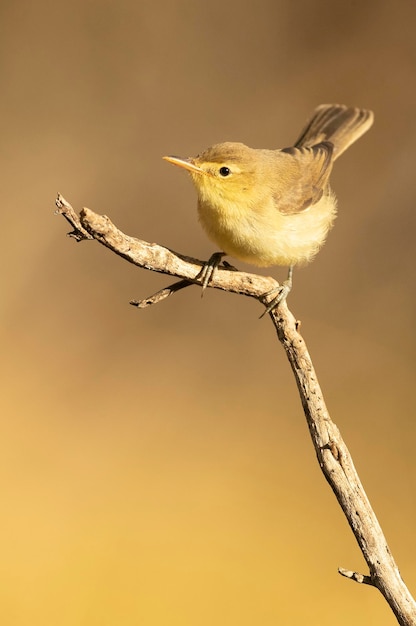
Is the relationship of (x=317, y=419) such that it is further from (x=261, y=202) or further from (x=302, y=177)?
(x=302, y=177)

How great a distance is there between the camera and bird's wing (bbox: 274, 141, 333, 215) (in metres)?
1.78

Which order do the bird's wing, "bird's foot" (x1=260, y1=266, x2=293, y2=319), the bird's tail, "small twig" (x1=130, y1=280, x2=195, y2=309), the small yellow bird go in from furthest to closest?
the bird's tail < the bird's wing < the small yellow bird < "bird's foot" (x1=260, y1=266, x2=293, y2=319) < "small twig" (x1=130, y1=280, x2=195, y2=309)

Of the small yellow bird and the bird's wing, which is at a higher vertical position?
the bird's wing

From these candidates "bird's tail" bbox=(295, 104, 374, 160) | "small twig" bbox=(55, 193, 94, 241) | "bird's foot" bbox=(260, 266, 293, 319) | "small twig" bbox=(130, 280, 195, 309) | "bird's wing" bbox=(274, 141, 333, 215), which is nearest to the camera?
"small twig" bbox=(55, 193, 94, 241)

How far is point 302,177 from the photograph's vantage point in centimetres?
189

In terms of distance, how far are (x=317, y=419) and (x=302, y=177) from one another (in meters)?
0.75

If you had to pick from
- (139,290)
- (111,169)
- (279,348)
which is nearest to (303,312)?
(279,348)

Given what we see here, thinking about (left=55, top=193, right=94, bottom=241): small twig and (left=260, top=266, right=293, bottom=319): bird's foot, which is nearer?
(left=55, top=193, right=94, bottom=241): small twig

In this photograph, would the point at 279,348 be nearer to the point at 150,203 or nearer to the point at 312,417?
the point at 150,203

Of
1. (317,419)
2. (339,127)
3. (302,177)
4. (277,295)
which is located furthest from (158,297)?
(339,127)

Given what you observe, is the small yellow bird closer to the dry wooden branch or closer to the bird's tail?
the dry wooden branch

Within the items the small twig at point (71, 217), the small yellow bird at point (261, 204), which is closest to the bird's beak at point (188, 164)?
the small yellow bird at point (261, 204)

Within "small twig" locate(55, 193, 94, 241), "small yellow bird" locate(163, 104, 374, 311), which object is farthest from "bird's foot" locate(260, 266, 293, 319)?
"small twig" locate(55, 193, 94, 241)

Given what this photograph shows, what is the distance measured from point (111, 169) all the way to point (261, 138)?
0.61 m
